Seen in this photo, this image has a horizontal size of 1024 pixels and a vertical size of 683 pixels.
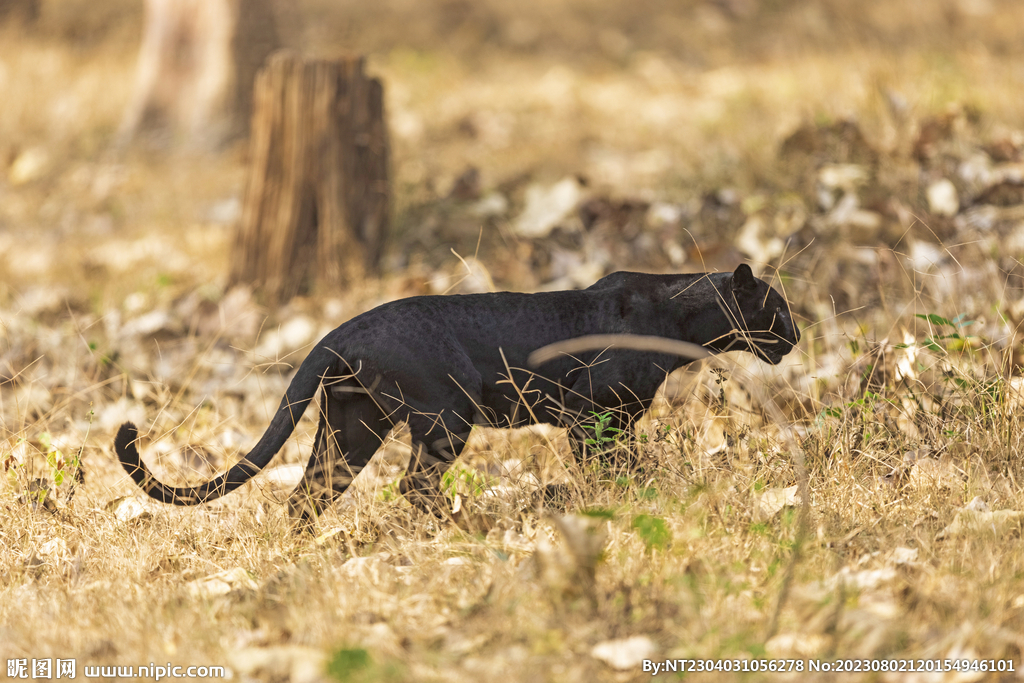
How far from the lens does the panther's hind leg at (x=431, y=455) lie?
291 centimetres

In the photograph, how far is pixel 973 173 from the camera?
552 cm

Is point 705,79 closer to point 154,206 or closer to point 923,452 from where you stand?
point 154,206

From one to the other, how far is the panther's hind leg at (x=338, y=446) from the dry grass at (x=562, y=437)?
0.32 ft

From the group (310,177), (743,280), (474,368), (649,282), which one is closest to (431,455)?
(474,368)

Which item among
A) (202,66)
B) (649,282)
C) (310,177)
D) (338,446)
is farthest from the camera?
(202,66)

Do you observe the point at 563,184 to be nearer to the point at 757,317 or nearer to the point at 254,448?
the point at 757,317

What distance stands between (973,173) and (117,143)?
787cm

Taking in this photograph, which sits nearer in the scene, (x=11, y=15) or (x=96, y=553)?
(x=96, y=553)

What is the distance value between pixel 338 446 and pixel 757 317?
1.63 m

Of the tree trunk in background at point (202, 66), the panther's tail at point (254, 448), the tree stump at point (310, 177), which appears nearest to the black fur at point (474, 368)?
the panther's tail at point (254, 448)

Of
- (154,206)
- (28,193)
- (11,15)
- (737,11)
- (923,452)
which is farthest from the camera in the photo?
(737,11)

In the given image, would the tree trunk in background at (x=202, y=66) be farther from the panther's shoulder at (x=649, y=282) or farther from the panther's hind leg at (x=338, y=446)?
the panther's shoulder at (x=649, y=282)

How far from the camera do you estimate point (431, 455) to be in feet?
9.81

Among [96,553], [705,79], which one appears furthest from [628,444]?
[705,79]
